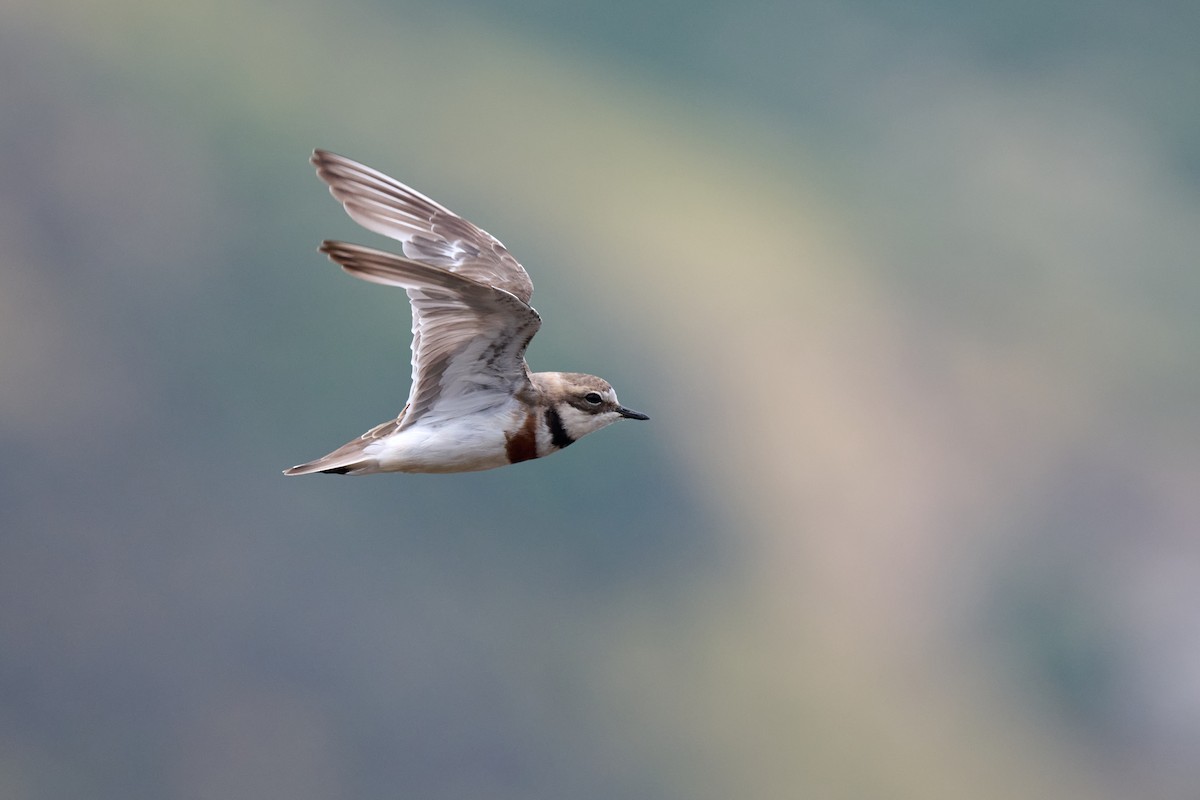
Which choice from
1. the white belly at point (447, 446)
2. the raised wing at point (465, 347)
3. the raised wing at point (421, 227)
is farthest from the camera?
the raised wing at point (421, 227)

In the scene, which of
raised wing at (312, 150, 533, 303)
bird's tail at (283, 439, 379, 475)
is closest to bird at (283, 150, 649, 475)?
bird's tail at (283, 439, 379, 475)

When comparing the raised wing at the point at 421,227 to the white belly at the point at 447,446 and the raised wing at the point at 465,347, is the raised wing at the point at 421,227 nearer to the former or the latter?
the raised wing at the point at 465,347

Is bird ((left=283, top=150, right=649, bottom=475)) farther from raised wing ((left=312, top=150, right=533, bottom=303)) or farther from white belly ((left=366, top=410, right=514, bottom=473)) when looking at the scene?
raised wing ((left=312, top=150, right=533, bottom=303))

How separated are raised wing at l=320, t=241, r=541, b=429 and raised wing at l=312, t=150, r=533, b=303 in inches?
37.9

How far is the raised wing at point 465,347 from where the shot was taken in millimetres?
5875

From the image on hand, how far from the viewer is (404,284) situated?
18.2 ft

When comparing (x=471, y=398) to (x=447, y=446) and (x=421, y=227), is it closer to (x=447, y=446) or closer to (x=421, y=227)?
(x=447, y=446)

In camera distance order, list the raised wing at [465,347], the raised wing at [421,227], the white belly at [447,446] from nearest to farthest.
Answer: the raised wing at [465,347], the white belly at [447,446], the raised wing at [421,227]

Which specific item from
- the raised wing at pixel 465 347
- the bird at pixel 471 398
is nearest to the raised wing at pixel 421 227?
the bird at pixel 471 398

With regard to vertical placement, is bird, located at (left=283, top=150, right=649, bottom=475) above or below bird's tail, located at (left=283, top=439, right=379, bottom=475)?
above

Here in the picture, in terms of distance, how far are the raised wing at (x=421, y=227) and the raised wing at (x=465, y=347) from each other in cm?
96

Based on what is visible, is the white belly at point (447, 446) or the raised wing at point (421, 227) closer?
the white belly at point (447, 446)

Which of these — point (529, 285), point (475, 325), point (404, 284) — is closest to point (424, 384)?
point (475, 325)

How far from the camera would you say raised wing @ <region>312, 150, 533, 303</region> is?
7.04 meters
